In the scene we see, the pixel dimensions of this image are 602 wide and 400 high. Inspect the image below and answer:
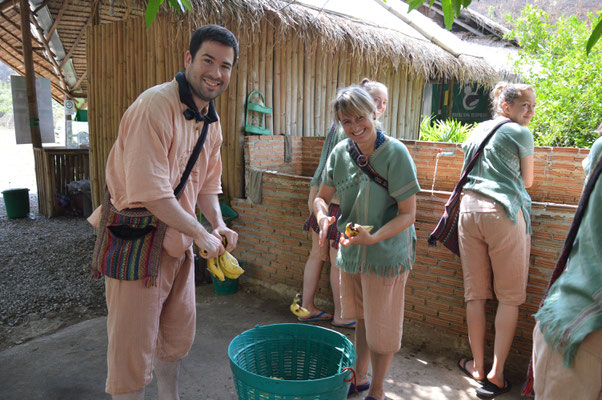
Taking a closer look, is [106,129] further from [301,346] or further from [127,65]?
[301,346]

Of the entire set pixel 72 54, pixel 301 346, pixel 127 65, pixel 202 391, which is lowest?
pixel 202 391

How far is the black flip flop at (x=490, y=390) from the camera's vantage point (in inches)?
116

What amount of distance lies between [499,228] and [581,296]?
5.69 feet

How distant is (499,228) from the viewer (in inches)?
113

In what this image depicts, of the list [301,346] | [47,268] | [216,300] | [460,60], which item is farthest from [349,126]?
[460,60]

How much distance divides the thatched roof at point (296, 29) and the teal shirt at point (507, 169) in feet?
8.28

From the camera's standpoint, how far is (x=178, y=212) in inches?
71.3

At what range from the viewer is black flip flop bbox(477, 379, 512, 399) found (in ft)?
9.69

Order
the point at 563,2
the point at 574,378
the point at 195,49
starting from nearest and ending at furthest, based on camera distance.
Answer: the point at 574,378 < the point at 195,49 < the point at 563,2

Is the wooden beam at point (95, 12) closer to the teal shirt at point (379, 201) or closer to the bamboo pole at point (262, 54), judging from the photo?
the bamboo pole at point (262, 54)

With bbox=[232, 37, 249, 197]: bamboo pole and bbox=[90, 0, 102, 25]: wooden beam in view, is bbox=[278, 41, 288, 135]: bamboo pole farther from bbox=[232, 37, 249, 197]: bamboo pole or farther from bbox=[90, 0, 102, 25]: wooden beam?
bbox=[90, 0, 102, 25]: wooden beam

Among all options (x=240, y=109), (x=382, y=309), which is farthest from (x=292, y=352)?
(x=240, y=109)

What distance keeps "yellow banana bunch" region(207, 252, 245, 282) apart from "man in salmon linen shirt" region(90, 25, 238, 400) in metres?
0.06

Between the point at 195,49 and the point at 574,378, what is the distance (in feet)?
6.12
